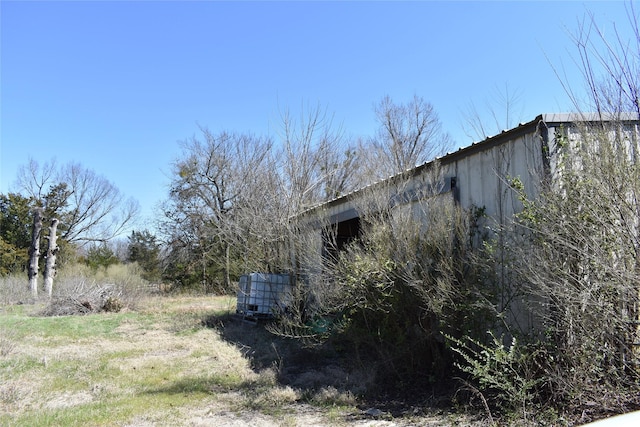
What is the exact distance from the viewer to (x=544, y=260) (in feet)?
15.4

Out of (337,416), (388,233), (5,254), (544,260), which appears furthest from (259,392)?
(5,254)

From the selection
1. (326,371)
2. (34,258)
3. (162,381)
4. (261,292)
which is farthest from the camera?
(34,258)

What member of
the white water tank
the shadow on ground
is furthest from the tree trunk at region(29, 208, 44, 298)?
the shadow on ground

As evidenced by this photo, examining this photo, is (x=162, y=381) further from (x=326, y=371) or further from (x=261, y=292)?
(x=261, y=292)

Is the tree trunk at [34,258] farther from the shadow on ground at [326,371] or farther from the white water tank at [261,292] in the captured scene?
the shadow on ground at [326,371]

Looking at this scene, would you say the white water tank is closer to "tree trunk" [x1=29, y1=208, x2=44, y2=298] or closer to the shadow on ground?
the shadow on ground

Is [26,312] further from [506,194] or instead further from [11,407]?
[506,194]

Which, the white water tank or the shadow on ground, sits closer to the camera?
the shadow on ground

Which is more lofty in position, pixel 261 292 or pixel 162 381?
pixel 261 292

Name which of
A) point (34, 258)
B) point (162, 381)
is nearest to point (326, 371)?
point (162, 381)

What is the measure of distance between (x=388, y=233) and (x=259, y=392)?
10.1ft

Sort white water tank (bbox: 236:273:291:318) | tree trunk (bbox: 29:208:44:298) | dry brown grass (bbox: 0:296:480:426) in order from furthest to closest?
1. tree trunk (bbox: 29:208:44:298)
2. white water tank (bbox: 236:273:291:318)
3. dry brown grass (bbox: 0:296:480:426)

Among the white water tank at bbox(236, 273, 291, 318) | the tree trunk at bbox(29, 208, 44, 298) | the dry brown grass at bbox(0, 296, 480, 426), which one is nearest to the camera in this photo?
the dry brown grass at bbox(0, 296, 480, 426)

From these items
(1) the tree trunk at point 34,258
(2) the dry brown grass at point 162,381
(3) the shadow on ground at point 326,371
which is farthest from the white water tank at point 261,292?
(1) the tree trunk at point 34,258
